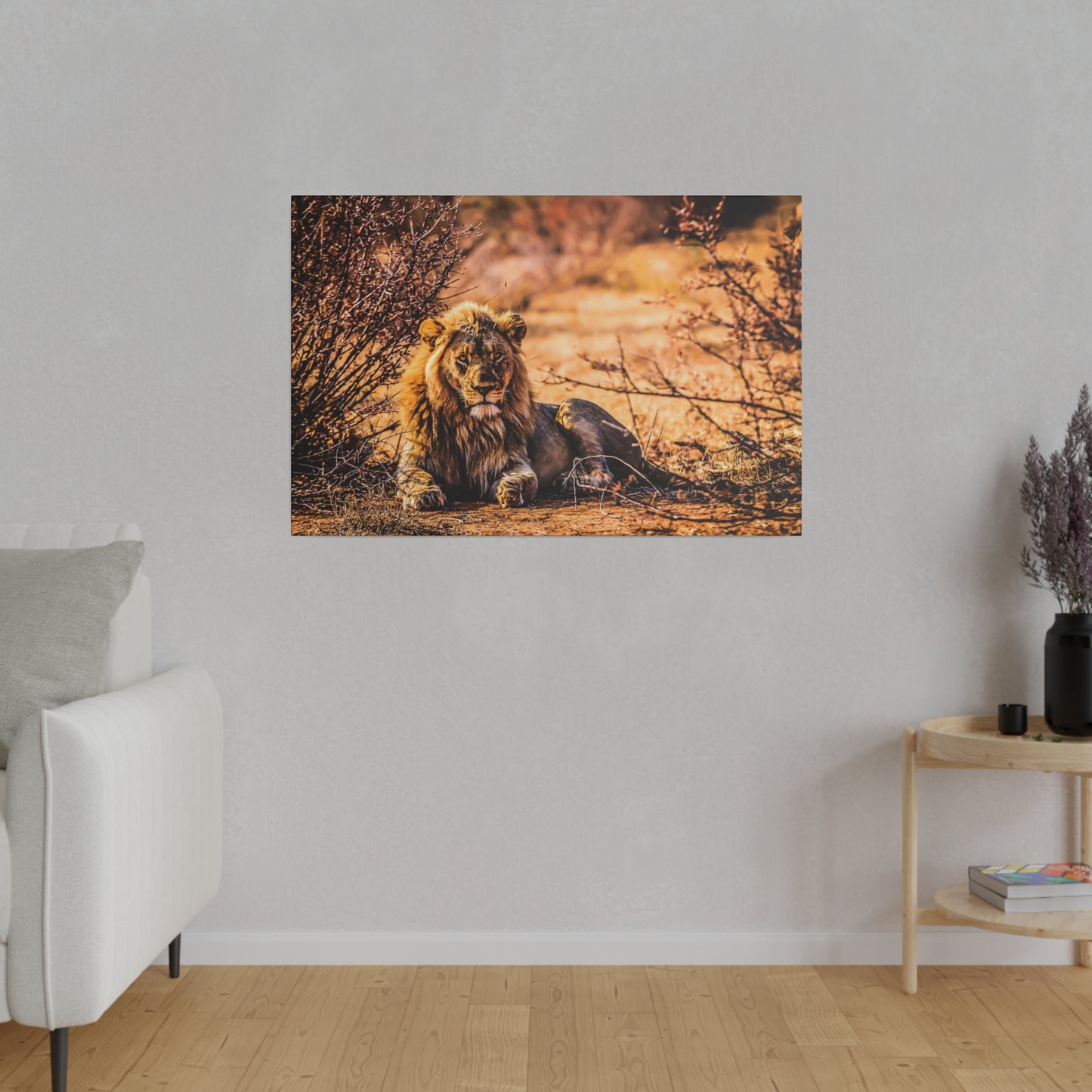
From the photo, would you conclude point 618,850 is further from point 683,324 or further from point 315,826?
point 683,324

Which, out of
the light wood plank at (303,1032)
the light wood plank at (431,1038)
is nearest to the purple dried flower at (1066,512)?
the light wood plank at (431,1038)

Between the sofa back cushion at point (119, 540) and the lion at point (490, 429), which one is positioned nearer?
the sofa back cushion at point (119, 540)

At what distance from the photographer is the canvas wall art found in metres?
2.45

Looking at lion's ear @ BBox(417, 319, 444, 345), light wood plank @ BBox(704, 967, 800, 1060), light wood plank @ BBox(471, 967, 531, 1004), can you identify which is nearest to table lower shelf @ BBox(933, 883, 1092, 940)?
light wood plank @ BBox(704, 967, 800, 1060)

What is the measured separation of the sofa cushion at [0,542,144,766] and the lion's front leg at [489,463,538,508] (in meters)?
0.81

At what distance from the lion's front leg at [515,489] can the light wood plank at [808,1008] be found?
1213 millimetres

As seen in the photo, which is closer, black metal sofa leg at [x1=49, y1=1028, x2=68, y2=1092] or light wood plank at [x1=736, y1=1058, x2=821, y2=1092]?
black metal sofa leg at [x1=49, y1=1028, x2=68, y2=1092]

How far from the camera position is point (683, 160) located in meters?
2.46

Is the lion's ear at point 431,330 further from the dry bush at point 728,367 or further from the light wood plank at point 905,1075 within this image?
the light wood plank at point 905,1075

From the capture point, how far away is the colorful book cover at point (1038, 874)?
7.26 feet

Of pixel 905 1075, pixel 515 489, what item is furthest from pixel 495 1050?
pixel 515 489

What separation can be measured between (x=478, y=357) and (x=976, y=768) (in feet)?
4.72

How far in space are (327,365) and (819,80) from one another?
1.33m

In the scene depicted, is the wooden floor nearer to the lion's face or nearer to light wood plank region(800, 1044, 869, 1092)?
light wood plank region(800, 1044, 869, 1092)
